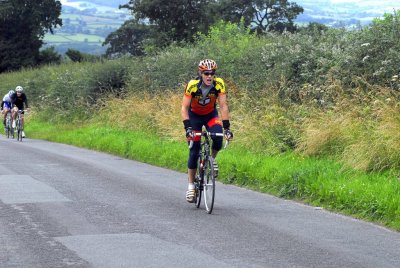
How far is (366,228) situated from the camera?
34.8ft

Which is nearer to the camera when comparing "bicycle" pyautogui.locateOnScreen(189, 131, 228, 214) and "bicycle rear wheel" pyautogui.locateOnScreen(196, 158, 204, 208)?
"bicycle" pyautogui.locateOnScreen(189, 131, 228, 214)

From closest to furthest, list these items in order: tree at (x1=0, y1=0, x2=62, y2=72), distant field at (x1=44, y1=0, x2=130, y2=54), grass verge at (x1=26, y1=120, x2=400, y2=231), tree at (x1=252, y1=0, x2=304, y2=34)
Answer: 1. grass verge at (x1=26, y1=120, x2=400, y2=231)
2. tree at (x1=252, y1=0, x2=304, y2=34)
3. tree at (x1=0, y1=0, x2=62, y2=72)
4. distant field at (x1=44, y1=0, x2=130, y2=54)

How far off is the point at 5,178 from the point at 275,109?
614 centimetres

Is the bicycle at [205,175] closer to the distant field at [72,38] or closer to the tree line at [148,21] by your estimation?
the tree line at [148,21]

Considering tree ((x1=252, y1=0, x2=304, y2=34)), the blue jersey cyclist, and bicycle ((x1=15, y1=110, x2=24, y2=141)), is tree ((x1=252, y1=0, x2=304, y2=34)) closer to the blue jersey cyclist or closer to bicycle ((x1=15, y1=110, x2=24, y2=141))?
bicycle ((x1=15, y1=110, x2=24, y2=141))

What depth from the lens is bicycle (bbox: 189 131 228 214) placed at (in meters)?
11.9

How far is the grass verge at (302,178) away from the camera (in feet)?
37.9

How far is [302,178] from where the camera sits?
1370 cm

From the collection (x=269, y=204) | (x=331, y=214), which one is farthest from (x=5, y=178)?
(x=331, y=214)

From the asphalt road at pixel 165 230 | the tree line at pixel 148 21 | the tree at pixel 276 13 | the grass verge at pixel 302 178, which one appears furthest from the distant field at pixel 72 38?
the asphalt road at pixel 165 230

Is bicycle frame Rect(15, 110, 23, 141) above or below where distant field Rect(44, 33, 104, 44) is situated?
above

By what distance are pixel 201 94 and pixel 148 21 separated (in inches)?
Result: 2022

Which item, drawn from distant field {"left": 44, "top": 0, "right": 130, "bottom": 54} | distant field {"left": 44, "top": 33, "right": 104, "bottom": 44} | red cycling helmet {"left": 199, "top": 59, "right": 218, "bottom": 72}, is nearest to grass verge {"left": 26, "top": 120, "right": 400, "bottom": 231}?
red cycling helmet {"left": 199, "top": 59, "right": 218, "bottom": 72}

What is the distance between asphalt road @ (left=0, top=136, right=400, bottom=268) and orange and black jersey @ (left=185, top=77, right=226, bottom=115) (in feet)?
4.64
